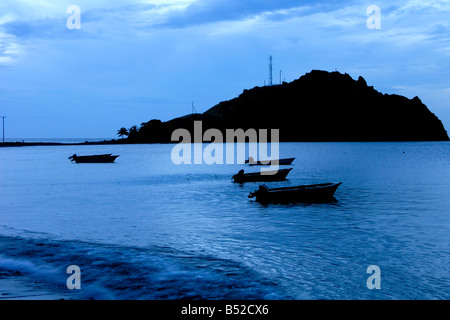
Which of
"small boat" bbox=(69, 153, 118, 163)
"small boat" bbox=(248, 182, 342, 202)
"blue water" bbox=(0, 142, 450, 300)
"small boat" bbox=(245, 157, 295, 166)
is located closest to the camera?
"blue water" bbox=(0, 142, 450, 300)

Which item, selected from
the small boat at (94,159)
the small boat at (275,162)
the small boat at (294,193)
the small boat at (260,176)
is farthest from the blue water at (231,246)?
the small boat at (94,159)

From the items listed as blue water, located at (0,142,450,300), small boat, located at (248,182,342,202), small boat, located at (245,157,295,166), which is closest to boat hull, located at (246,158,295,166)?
small boat, located at (245,157,295,166)

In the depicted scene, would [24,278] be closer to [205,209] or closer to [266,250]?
[266,250]

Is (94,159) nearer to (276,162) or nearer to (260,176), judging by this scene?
(276,162)

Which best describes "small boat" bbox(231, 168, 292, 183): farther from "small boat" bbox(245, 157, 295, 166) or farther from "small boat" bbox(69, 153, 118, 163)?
"small boat" bbox(69, 153, 118, 163)

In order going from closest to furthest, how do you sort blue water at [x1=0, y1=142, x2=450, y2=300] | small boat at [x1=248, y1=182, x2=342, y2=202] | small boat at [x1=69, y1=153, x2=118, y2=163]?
1. blue water at [x1=0, y1=142, x2=450, y2=300]
2. small boat at [x1=248, y1=182, x2=342, y2=202]
3. small boat at [x1=69, y1=153, x2=118, y2=163]

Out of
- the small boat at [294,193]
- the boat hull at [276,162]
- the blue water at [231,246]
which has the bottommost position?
the blue water at [231,246]

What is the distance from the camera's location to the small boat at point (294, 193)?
31125mm

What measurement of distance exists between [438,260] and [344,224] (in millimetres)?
8019

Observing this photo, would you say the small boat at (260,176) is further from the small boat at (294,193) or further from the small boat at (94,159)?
the small boat at (94,159)

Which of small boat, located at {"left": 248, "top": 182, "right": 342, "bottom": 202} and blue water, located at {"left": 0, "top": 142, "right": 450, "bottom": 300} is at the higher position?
small boat, located at {"left": 248, "top": 182, "right": 342, "bottom": 202}

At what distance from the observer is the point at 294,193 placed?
31.2 m

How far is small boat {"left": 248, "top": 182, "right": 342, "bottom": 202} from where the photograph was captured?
31.1m
